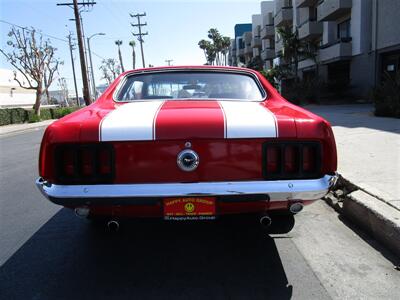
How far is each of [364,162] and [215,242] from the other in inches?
128

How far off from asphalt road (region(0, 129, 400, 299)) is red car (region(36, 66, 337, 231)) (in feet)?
1.70

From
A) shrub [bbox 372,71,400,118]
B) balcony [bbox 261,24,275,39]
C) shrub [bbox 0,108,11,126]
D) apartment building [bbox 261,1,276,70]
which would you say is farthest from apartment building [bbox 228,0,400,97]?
shrub [bbox 0,108,11,126]

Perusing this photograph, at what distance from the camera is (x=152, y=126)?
264 centimetres

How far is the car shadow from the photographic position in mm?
2717

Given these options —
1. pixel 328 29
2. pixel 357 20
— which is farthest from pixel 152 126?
pixel 328 29

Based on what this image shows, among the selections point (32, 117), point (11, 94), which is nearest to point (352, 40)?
point (32, 117)

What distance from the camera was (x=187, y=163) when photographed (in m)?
2.65

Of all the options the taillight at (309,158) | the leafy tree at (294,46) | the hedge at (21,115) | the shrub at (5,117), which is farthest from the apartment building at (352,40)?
the shrub at (5,117)

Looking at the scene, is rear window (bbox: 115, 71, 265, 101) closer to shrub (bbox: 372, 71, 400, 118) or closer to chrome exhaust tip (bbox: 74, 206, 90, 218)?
chrome exhaust tip (bbox: 74, 206, 90, 218)

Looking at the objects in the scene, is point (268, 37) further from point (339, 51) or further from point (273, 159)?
point (273, 159)

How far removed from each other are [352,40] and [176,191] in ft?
84.5

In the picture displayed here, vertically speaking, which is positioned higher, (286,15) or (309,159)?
(286,15)

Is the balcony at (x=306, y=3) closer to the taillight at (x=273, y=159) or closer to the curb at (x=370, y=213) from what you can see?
the curb at (x=370, y=213)

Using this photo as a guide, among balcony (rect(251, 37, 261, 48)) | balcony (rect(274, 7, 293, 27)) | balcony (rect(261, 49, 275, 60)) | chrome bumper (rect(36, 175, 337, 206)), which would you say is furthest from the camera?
balcony (rect(251, 37, 261, 48))
